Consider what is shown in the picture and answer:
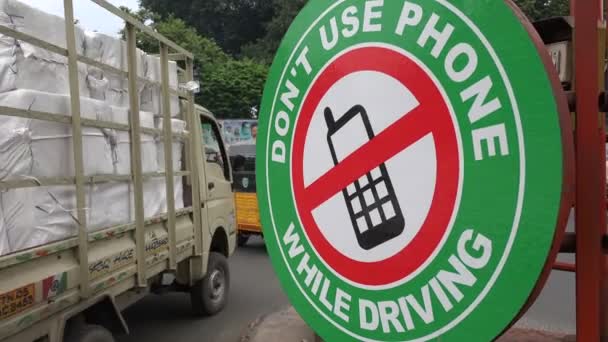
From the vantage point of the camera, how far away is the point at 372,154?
0.85 metres

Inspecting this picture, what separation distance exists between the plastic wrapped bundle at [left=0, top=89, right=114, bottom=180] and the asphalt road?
7.36 feet

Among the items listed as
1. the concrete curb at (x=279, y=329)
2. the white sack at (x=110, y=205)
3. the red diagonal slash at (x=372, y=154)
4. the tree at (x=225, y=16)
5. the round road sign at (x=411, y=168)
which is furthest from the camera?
the tree at (x=225, y=16)

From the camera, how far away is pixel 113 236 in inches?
122

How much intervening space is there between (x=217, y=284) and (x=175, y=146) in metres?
1.75

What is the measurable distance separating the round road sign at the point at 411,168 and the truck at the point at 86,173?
1777 mm

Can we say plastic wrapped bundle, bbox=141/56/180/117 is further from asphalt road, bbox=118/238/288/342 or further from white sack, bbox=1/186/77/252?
asphalt road, bbox=118/238/288/342

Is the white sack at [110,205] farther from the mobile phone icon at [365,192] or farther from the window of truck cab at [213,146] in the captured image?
the mobile phone icon at [365,192]

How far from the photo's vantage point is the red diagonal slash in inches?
31.0

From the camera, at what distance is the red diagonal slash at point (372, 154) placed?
2.59 ft

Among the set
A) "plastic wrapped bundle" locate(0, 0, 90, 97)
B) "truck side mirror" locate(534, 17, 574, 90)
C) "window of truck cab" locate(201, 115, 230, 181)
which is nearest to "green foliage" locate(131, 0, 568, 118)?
"window of truck cab" locate(201, 115, 230, 181)

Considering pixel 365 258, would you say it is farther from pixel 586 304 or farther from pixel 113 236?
pixel 113 236

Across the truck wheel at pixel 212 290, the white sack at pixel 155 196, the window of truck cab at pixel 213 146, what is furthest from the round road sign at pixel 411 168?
the truck wheel at pixel 212 290

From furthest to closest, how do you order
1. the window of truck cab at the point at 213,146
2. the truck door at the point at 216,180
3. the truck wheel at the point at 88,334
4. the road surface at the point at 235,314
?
the window of truck cab at the point at 213,146
the truck door at the point at 216,180
the road surface at the point at 235,314
the truck wheel at the point at 88,334

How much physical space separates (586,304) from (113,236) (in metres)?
2.75
